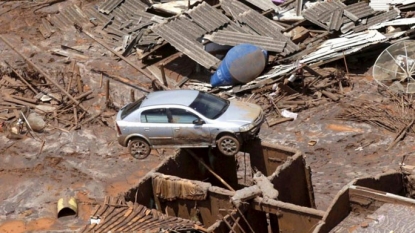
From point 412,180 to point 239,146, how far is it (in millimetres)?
5200

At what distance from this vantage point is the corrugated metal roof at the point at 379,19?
28750 mm

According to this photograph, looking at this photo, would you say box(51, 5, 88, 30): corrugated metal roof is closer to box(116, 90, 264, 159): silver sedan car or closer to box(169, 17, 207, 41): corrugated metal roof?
box(169, 17, 207, 41): corrugated metal roof

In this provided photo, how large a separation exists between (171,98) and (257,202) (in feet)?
17.3

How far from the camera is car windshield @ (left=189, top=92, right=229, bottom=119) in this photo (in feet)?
68.3

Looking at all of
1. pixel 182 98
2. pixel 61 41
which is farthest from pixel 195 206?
pixel 61 41

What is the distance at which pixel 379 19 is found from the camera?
95.2 feet

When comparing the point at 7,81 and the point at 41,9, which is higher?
the point at 41,9

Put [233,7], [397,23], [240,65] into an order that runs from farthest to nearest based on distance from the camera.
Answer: [233,7], [397,23], [240,65]

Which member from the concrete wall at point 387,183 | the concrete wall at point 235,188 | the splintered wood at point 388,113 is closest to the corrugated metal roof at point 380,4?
the splintered wood at point 388,113

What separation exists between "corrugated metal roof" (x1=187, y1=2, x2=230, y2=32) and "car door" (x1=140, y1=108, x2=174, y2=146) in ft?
29.2

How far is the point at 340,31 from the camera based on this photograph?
95.3 ft

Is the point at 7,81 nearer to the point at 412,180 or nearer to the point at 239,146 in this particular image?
the point at 239,146

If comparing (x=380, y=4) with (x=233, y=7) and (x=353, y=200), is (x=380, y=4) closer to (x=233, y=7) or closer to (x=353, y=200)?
(x=233, y=7)

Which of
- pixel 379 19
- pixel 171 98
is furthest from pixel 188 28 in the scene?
pixel 171 98
